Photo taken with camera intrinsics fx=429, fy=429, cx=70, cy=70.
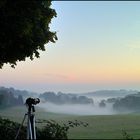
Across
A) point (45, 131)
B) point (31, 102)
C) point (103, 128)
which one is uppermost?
point (31, 102)

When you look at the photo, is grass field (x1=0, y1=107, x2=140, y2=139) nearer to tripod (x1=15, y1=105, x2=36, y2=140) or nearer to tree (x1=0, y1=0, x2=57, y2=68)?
tripod (x1=15, y1=105, x2=36, y2=140)

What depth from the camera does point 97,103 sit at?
5731 centimetres

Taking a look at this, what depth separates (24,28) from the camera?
13.9 meters

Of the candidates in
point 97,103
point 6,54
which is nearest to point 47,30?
point 6,54

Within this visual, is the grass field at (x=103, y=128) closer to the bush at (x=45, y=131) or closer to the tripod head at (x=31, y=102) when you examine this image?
the bush at (x=45, y=131)

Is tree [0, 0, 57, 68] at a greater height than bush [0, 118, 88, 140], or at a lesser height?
greater

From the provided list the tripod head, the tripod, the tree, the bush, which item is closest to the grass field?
the bush

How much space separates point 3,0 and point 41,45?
300 cm

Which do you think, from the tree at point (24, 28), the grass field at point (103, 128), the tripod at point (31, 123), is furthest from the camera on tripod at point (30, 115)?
the tree at point (24, 28)

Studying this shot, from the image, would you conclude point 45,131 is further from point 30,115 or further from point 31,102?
point 31,102

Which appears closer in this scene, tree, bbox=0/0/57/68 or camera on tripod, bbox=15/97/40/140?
camera on tripod, bbox=15/97/40/140

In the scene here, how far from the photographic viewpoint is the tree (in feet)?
45.4

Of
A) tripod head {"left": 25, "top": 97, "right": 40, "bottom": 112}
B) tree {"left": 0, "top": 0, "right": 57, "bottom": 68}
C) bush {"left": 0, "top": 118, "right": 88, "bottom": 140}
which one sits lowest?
bush {"left": 0, "top": 118, "right": 88, "bottom": 140}

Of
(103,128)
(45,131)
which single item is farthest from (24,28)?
(103,128)
